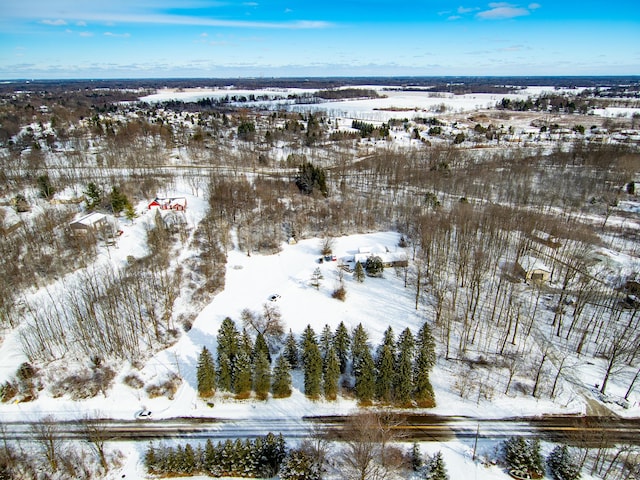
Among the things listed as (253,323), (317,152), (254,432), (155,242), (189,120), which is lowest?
(254,432)

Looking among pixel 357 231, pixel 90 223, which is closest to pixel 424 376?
pixel 357 231

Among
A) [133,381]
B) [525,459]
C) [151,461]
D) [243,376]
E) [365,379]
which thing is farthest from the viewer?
[133,381]

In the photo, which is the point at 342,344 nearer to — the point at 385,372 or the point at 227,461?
the point at 385,372

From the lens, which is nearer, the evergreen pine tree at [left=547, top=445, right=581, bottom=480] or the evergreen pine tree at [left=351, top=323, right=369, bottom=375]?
the evergreen pine tree at [left=547, top=445, right=581, bottom=480]

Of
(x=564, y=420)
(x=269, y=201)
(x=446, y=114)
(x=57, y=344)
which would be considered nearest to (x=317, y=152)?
(x=269, y=201)

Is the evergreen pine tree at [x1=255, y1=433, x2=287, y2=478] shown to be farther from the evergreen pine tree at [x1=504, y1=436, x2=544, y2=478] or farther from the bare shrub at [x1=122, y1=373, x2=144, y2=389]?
the evergreen pine tree at [x1=504, y1=436, x2=544, y2=478]

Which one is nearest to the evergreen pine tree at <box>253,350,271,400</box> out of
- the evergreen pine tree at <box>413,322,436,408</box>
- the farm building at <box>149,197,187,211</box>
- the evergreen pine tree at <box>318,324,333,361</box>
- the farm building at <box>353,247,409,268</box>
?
the evergreen pine tree at <box>318,324,333,361</box>

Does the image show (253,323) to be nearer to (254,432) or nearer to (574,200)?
(254,432)
